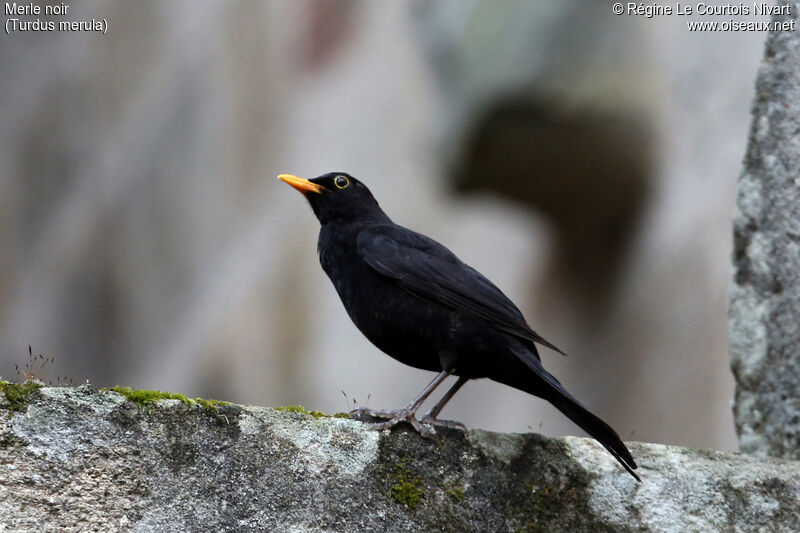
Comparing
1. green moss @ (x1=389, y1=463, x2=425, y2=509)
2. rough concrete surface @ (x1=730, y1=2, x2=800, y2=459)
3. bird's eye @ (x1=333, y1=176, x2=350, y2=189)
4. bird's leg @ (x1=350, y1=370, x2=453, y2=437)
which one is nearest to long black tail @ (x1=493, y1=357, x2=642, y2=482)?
bird's leg @ (x1=350, y1=370, x2=453, y2=437)

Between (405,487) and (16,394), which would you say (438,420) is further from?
(16,394)

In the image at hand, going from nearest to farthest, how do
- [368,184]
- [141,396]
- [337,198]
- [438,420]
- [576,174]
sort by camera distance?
1. [141,396]
2. [438,420]
3. [337,198]
4. [576,174]
5. [368,184]

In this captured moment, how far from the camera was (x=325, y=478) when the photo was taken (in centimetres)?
307

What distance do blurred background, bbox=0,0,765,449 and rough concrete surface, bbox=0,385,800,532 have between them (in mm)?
4581

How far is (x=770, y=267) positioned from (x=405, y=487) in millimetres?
1874

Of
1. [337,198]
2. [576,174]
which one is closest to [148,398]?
[337,198]

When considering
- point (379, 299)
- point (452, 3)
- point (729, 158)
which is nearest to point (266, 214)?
point (452, 3)

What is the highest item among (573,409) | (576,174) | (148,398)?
(576,174)

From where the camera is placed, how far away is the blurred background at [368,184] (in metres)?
8.42

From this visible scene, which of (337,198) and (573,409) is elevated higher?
(337,198)

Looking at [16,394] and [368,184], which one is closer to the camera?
[16,394]

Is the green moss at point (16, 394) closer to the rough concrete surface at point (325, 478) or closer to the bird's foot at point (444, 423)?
the rough concrete surface at point (325, 478)

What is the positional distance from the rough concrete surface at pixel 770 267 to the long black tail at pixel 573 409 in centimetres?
93

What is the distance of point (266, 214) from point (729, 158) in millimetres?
4870
